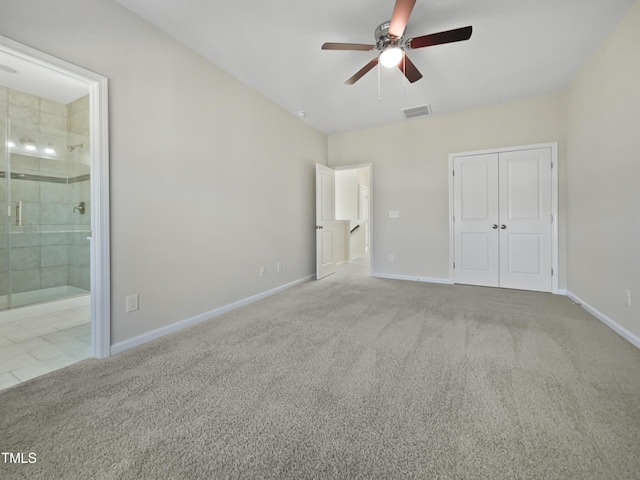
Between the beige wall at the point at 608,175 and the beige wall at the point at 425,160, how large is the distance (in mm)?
483

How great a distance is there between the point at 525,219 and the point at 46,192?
263 inches

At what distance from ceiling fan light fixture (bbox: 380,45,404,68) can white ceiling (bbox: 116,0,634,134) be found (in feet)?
0.89

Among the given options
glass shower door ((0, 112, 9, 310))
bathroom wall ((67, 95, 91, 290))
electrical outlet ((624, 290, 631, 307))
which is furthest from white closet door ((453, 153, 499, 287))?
glass shower door ((0, 112, 9, 310))

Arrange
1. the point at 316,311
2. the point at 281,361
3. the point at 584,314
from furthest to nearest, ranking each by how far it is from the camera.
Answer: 1. the point at 316,311
2. the point at 584,314
3. the point at 281,361

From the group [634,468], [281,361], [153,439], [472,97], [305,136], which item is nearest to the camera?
[634,468]

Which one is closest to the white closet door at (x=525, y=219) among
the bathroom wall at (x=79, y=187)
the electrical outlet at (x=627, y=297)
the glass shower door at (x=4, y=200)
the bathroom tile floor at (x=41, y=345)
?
the electrical outlet at (x=627, y=297)

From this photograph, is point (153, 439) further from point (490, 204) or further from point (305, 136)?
point (490, 204)

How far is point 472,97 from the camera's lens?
11.8ft

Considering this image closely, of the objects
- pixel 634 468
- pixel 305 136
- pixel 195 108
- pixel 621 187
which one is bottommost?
pixel 634 468

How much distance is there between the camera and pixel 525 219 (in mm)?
3738

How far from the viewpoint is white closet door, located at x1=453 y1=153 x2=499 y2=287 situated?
394 centimetres

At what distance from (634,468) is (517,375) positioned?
655 millimetres

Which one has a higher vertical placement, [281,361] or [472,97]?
[472,97]

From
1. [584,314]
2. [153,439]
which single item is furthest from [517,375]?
[153,439]
